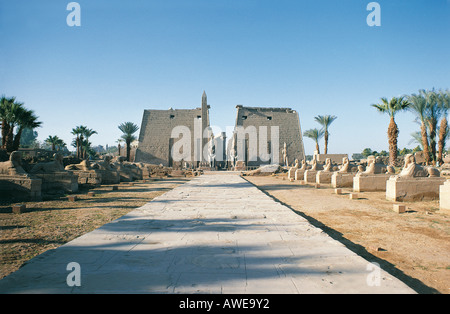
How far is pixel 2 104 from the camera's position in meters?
17.3

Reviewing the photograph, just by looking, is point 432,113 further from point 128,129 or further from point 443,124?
point 128,129

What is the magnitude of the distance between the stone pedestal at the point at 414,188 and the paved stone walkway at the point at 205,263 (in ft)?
16.7

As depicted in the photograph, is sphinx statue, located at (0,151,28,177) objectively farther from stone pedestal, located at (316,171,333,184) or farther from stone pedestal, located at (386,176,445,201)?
stone pedestal, located at (316,171,333,184)

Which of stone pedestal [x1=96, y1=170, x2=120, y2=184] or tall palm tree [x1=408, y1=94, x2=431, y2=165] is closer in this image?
stone pedestal [x1=96, y1=170, x2=120, y2=184]

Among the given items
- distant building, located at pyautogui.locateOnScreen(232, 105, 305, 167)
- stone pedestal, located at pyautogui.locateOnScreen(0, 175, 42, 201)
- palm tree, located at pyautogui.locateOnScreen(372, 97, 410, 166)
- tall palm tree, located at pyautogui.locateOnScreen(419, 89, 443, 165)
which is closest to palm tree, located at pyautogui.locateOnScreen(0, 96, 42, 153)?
stone pedestal, located at pyautogui.locateOnScreen(0, 175, 42, 201)

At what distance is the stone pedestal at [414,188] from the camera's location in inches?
290

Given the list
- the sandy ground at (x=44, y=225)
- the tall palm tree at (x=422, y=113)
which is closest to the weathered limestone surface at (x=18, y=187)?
the sandy ground at (x=44, y=225)

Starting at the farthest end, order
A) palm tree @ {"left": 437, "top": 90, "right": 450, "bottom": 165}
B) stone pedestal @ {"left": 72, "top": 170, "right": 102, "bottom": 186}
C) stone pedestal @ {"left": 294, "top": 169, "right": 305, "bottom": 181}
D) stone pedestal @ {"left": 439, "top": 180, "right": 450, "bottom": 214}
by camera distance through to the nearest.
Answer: palm tree @ {"left": 437, "top": 90, "right": 450, "bottom": 165}
stone pedestal @ {"left": 294, "top": 169, "right": 305, "bottom": 181}
stone pedestal @ {"left": 72, "top": 170, "right": 102, "bottom": 186}
stone pedestal @ {"left": 439, "top": 180, "right": 450, "bottom": 214}

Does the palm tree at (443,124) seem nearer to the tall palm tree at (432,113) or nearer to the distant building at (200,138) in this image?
the tall palm tree at (432,113)

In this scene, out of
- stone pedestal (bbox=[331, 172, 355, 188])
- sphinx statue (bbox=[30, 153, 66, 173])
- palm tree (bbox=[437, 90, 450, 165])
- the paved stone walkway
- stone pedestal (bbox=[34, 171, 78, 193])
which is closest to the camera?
the paved stone walkway

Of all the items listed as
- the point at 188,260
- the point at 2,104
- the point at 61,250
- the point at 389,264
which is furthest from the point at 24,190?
the point at 2,104

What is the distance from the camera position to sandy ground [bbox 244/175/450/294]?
2732 millimetres

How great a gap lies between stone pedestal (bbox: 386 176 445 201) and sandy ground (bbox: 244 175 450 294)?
0.31m

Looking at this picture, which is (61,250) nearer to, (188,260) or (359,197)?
(188,260)
